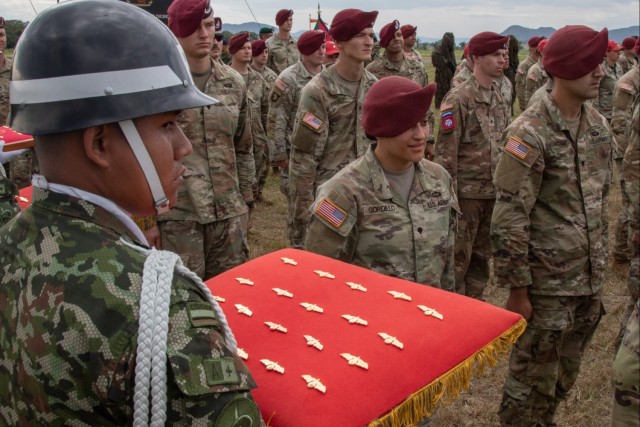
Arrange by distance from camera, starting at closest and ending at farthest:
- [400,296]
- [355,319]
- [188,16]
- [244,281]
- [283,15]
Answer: [355,319]
[400,296]
[244,281]
[188,16]
[283,15]

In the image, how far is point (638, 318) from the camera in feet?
5.23

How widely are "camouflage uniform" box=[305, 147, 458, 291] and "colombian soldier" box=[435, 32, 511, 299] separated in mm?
2466

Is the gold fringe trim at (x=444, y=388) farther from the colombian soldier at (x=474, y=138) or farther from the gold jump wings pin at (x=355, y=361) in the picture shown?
the colombian soldier at (x=474, y=138)

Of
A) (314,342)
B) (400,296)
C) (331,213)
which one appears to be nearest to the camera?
(314,342)

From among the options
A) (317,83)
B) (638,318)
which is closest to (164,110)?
(638,318)

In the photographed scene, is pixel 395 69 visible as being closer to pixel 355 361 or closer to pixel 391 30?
pixel 391 30

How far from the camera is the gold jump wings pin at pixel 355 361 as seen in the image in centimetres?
168

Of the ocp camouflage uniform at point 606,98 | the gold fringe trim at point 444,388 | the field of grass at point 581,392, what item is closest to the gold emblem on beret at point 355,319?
the gold fringe trim at point 444,388

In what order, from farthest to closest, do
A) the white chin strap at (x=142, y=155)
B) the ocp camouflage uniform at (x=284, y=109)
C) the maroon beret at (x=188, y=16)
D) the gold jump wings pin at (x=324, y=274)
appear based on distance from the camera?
the ocp camouflage uniform at (x=284, y=109)
the maroon beret at (x=188, y=16)
the gold jump wings pin at (x=324, y=274)
the white chin strap at (x=142, y=155)

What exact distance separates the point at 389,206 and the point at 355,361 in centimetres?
141

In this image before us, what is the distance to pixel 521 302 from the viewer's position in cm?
358

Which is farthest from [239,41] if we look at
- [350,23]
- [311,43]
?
[350,23]

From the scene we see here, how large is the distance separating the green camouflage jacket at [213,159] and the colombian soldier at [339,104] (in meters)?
0.89

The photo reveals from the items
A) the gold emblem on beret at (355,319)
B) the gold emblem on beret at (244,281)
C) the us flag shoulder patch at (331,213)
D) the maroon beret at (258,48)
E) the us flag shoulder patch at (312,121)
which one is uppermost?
the gold emblem on beret at (355,319)
